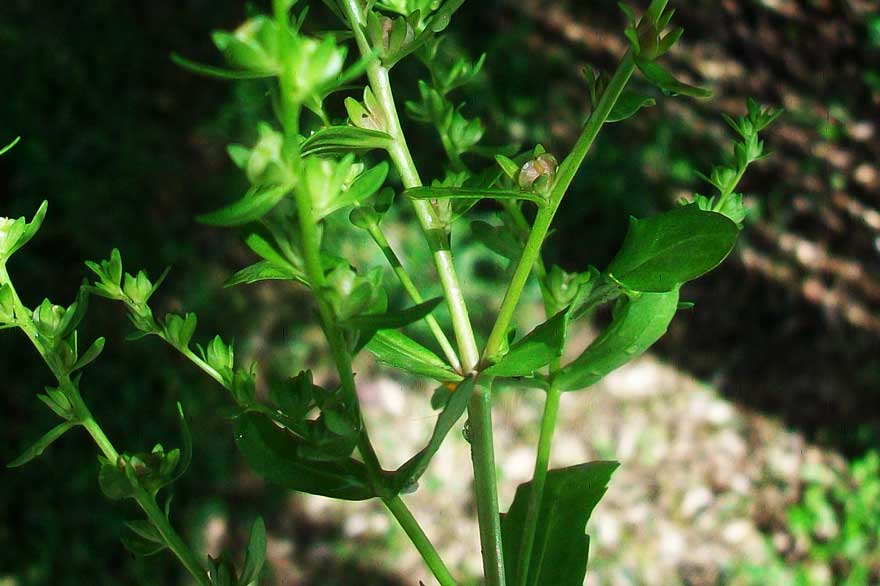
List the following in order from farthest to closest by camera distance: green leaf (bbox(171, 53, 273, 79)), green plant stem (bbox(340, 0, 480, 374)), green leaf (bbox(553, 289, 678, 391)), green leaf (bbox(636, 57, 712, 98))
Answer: green leaf (bbox(553, 289, 678, 391)) → green plant stem (bbox(340, 0, 480, 374)) → green leaf (bbox(636, 57, 712, 98)) → green leaf (bbox(171, 53, 273, 79))

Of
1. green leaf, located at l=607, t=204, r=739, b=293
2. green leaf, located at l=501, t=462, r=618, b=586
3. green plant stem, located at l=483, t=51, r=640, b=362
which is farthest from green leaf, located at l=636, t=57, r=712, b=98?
green leaf, located at l=501, t=462, r=618, b=586

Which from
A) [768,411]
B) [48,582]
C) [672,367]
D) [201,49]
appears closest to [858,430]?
[768,411]

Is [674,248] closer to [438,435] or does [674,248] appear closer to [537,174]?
[537,174]

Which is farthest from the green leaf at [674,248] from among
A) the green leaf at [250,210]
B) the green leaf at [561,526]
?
the green leaf at [250,210]

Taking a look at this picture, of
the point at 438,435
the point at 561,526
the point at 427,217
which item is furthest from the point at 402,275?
the point at 561,526

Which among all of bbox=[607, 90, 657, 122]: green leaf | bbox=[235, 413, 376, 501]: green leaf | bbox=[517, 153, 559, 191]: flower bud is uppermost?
bbox=[607, 90, 657, 122]: green leaf

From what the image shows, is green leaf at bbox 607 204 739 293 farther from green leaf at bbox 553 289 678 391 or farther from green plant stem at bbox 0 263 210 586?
green plant stem at bbox 0 263 210 586
